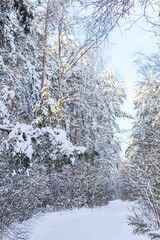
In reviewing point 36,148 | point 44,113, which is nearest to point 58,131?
point 36,148

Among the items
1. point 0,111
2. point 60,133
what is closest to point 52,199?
point 0,111

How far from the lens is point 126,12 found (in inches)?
81.6

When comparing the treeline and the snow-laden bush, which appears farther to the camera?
the treeline

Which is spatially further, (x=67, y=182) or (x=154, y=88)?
(x=67, y=182)

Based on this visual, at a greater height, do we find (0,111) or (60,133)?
(0,111)

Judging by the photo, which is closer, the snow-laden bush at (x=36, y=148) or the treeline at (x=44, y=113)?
the snow-laden bush at (x=36, y=148)

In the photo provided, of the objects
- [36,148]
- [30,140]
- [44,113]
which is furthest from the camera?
[44,113]

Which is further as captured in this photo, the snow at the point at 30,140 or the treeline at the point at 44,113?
the treeline at the point at 44,113

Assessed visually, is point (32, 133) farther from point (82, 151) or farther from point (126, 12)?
point (126, 12)

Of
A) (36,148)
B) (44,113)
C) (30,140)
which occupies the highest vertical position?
(44,113)

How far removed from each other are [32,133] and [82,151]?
0.87 m

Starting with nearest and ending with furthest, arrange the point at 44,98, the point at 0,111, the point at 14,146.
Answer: the point at 14,146
the point at 0,111
the point at 44,98

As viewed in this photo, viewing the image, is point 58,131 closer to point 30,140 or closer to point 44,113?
point 30,140

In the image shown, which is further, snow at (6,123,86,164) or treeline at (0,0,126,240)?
treeline at (0,0,126,240)
